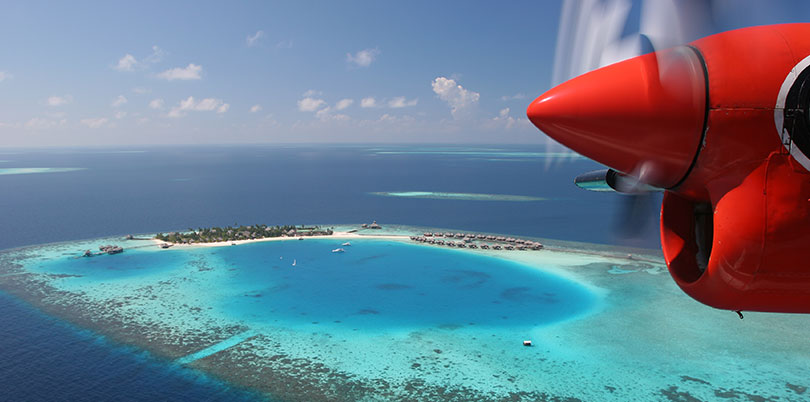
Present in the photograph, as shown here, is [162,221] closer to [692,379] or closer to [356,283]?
[356,283]

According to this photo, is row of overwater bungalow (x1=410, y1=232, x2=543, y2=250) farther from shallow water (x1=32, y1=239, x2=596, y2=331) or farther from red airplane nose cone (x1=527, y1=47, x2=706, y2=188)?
red airplane nose cone (x1=527, y1=47, x2=706, y2=188)

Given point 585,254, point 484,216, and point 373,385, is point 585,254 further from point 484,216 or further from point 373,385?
point 373,385

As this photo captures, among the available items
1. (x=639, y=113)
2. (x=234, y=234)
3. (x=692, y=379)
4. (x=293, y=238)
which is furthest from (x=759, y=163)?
(x=234, y=234)

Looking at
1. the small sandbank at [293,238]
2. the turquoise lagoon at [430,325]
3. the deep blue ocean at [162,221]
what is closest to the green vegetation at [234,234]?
the small sandbank at [293,238]

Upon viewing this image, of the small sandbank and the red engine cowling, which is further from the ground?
the red engine cowling

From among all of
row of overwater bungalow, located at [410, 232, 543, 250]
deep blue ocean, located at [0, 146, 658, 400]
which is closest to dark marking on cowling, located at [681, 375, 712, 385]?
deep blue ocean, located at [0, 146, 658, 400]

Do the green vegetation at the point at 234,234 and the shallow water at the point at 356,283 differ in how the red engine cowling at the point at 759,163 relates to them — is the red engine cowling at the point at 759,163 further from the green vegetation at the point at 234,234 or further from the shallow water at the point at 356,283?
the green vegetation at the point at 234,234
